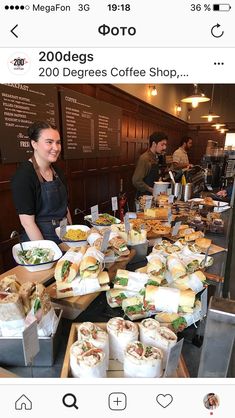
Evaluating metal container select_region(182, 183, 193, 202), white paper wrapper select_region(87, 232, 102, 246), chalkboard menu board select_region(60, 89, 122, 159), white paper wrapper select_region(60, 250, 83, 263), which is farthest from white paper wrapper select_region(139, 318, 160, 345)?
chalkboard menu board select_region(60, 89, 122, 159)

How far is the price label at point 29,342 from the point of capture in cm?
46

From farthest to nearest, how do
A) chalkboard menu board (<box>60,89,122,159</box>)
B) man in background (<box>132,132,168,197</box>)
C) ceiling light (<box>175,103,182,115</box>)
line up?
ceiling light (<box>175,103,182,115</box>)
man in background (<box>132,132,168,197</box>)
chalkboard menu board (<box>60,89,122,159</box>)

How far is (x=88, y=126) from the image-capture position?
297 cm

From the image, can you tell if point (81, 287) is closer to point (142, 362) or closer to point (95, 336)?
point (95, 336)

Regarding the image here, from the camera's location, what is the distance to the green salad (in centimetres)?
92

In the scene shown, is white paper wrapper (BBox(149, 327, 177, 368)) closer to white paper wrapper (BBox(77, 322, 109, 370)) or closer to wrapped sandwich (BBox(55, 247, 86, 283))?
white paper wrapper (BBox(77, 322, 109, 370))

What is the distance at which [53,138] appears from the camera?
138cm

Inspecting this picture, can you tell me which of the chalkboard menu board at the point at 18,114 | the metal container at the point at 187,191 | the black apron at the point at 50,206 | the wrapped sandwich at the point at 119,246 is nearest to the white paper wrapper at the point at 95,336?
the wrapped sandwich at the point at 119,246

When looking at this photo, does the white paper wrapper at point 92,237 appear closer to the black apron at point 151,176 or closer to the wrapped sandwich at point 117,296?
the wrapped sandwich at point 117,296

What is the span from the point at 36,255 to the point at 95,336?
46 centimetres

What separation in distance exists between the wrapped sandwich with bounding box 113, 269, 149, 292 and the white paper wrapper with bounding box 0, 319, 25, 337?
32 cm
